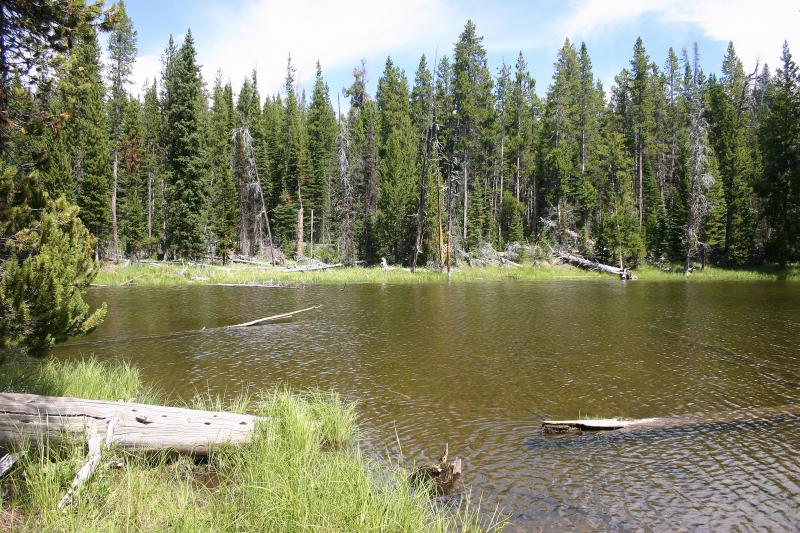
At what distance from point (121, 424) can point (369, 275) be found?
35.6 m

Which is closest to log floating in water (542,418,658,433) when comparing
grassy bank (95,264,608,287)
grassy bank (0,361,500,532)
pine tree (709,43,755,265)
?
grassy bank (0,361,500,532)

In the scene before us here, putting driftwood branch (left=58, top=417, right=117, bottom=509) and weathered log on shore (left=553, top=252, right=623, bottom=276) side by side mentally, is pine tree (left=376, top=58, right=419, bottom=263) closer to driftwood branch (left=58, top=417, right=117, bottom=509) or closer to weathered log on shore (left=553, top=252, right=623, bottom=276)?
weathered log on shore (left=553, top=252, right=623, bottom=276)

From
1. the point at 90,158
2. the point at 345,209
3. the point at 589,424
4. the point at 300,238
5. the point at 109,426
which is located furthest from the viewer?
the point at 300,238

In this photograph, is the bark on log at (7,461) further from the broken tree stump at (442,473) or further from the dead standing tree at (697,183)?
the dead standing tree at (697,183)

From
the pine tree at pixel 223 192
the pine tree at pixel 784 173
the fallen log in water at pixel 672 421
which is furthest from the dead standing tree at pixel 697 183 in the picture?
the pine tree at pixel 223 192

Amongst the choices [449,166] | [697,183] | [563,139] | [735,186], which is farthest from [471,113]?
[735,186]

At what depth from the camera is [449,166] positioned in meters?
50.1

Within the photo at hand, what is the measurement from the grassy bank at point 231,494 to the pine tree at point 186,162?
138 ft

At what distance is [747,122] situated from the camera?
196 feet

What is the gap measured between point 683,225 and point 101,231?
53.0 metres

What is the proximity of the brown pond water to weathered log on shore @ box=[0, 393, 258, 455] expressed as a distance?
237 centimetres

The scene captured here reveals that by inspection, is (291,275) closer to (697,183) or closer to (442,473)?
(442,473)

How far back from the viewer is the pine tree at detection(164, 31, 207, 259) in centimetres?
4497

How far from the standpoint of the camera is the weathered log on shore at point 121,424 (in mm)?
5613
